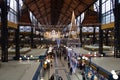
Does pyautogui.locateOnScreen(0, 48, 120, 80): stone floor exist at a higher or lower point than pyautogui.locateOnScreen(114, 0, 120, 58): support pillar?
lower

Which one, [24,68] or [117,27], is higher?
[117,27]

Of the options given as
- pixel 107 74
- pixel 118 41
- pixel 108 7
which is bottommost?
pixel 107 74

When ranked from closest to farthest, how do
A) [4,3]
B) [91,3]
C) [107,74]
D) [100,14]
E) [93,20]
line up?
[107,74] → [4,3] → [100,14] → [91,3] → [93,20]

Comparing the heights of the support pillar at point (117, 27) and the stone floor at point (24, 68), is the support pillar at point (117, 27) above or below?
above

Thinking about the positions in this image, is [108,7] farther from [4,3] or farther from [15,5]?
[4,3]

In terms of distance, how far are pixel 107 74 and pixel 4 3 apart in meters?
10.5

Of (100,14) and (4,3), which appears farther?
(100,14)

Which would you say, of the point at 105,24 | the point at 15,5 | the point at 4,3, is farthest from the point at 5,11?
the point at 105,24

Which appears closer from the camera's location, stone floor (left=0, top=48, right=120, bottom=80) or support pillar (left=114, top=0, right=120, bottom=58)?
stone floor (left=0, top=48, right=120, bottom=80)

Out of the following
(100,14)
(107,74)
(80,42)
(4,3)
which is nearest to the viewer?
(107,74)

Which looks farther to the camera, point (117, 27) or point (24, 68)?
point (117, 27)

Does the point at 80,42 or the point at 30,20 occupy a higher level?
the point at 30,20

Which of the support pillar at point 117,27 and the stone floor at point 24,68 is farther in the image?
the support pillar at point 117,27

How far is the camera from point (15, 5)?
2664cm
